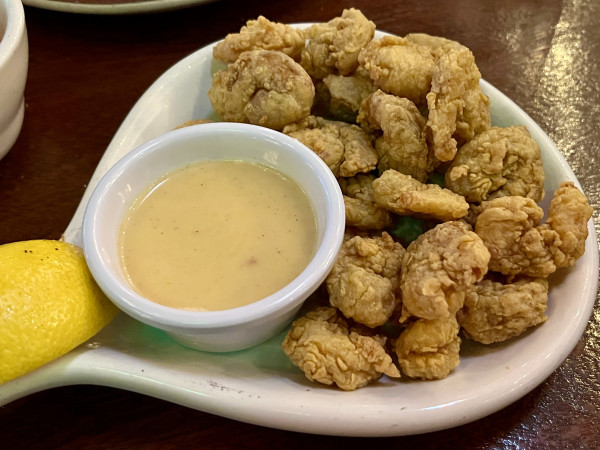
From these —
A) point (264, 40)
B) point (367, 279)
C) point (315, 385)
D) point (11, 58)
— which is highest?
point (264, 40)

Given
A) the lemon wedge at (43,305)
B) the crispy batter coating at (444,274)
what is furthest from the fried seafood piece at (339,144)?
the lemon wedge at (43,305)

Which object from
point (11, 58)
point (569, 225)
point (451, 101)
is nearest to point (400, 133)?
point (451, 101)

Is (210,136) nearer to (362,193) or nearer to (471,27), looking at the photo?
(362,193)

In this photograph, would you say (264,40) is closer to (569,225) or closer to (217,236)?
(217,236)

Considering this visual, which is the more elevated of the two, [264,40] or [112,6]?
[264,40]

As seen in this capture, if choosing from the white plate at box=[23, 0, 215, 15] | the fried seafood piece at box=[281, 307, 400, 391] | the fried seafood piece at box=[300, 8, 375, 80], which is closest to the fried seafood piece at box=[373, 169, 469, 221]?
the fried seafood piece at box=[281, 307, 400, 391]

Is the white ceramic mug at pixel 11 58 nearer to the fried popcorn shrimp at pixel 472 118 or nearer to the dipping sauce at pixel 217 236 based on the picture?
the dipping sauce at pixel 217 236
